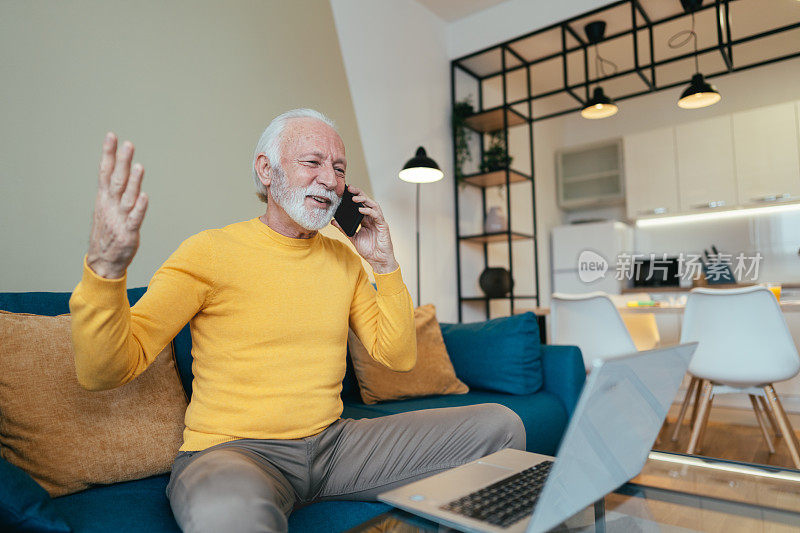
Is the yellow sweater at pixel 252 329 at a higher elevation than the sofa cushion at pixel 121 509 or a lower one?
higher

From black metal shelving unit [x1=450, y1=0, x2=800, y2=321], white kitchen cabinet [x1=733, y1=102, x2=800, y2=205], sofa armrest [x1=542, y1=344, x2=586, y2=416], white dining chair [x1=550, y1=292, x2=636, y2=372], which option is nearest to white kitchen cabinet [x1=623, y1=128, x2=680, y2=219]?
white kitchen cabinet [x1=733, y1=102, x2=800, y2=205]

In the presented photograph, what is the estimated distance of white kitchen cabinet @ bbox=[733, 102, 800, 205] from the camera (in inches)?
171

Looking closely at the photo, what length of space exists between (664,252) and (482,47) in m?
2.76

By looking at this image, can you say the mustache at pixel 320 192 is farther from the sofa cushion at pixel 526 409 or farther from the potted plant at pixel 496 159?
the potted plant at pixel 496 159

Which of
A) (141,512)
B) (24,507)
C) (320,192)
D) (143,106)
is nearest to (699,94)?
(320,192)

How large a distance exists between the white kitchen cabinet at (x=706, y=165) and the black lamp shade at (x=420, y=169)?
3020mm

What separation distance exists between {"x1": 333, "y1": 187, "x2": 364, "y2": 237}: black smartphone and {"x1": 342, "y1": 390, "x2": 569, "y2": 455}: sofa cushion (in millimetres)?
691

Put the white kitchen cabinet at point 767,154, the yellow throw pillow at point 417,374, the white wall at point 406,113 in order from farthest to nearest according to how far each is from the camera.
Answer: the white kitchen cabinet at point 767,154
the white wall at point 406,113
the yellow throw pillow at point 417,374

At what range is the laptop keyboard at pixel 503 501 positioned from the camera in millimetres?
753

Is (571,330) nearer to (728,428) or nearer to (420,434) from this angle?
(728,428)

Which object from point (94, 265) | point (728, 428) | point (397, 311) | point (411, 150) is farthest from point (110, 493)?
point (728, 428)

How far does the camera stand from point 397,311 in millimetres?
1340

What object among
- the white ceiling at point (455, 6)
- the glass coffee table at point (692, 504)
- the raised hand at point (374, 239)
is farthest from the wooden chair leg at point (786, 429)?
the white ceiling at point (455, 6)

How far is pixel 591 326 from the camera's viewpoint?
280cm
